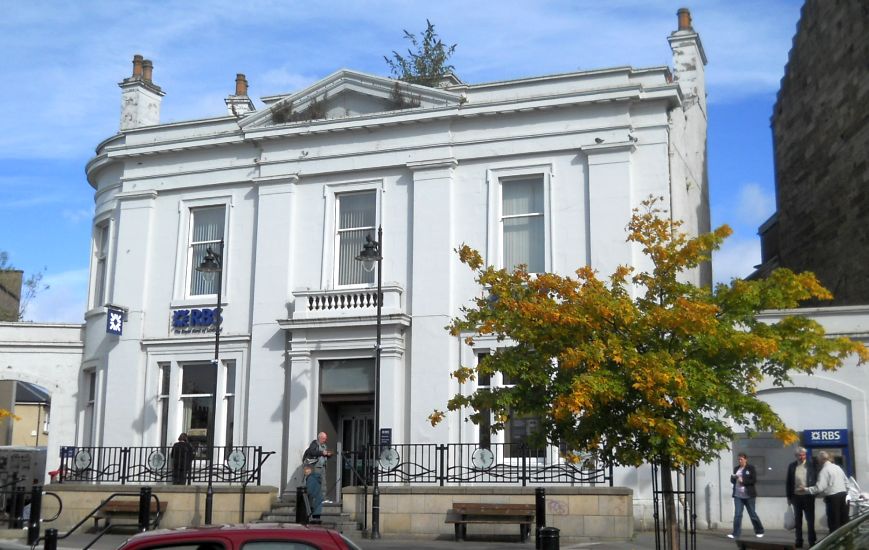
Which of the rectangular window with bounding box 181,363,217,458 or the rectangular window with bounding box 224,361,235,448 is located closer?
the rectangular window with bounding box 224,361,235,448

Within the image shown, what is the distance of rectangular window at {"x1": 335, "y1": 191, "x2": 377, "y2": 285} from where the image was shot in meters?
24.4

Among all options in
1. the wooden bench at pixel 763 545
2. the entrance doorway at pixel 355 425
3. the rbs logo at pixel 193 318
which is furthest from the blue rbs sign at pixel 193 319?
the wooden bench at pixel 763 545

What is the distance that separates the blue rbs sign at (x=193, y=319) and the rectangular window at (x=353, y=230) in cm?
333

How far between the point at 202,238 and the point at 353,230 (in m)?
4.22

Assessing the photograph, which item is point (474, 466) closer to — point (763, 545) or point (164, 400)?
point (164, 400)

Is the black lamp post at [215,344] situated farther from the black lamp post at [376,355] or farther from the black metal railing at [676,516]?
the black metal railing at [676,516]

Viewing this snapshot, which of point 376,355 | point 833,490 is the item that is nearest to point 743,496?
point 833,490

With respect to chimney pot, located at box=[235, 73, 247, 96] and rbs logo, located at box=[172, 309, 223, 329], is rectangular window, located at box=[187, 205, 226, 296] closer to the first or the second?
rbs logo, located at box=[172, 309, 223, 329]

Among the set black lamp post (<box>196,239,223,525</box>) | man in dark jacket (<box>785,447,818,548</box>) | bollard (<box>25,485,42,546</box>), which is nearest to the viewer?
man in dark jacket (<box>785,447,818,548</box>)

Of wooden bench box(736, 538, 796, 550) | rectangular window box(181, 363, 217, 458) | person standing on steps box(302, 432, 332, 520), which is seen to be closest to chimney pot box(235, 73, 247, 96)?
rectangular window box(181, 363, 217, 458)

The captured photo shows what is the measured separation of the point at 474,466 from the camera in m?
21.5

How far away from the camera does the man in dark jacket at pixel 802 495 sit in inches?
666

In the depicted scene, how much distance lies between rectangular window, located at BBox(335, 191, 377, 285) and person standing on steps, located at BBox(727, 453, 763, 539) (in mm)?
9497

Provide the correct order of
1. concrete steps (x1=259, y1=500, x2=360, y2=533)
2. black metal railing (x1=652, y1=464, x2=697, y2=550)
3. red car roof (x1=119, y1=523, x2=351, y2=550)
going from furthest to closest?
concrete steps (x1=259, y1=500, x2=360, y2=533) < black metal railing (x1=652, y1=464, x2=697, y2=550) < red car roof (x1=119, y1=523, x2=351, y2=550)
